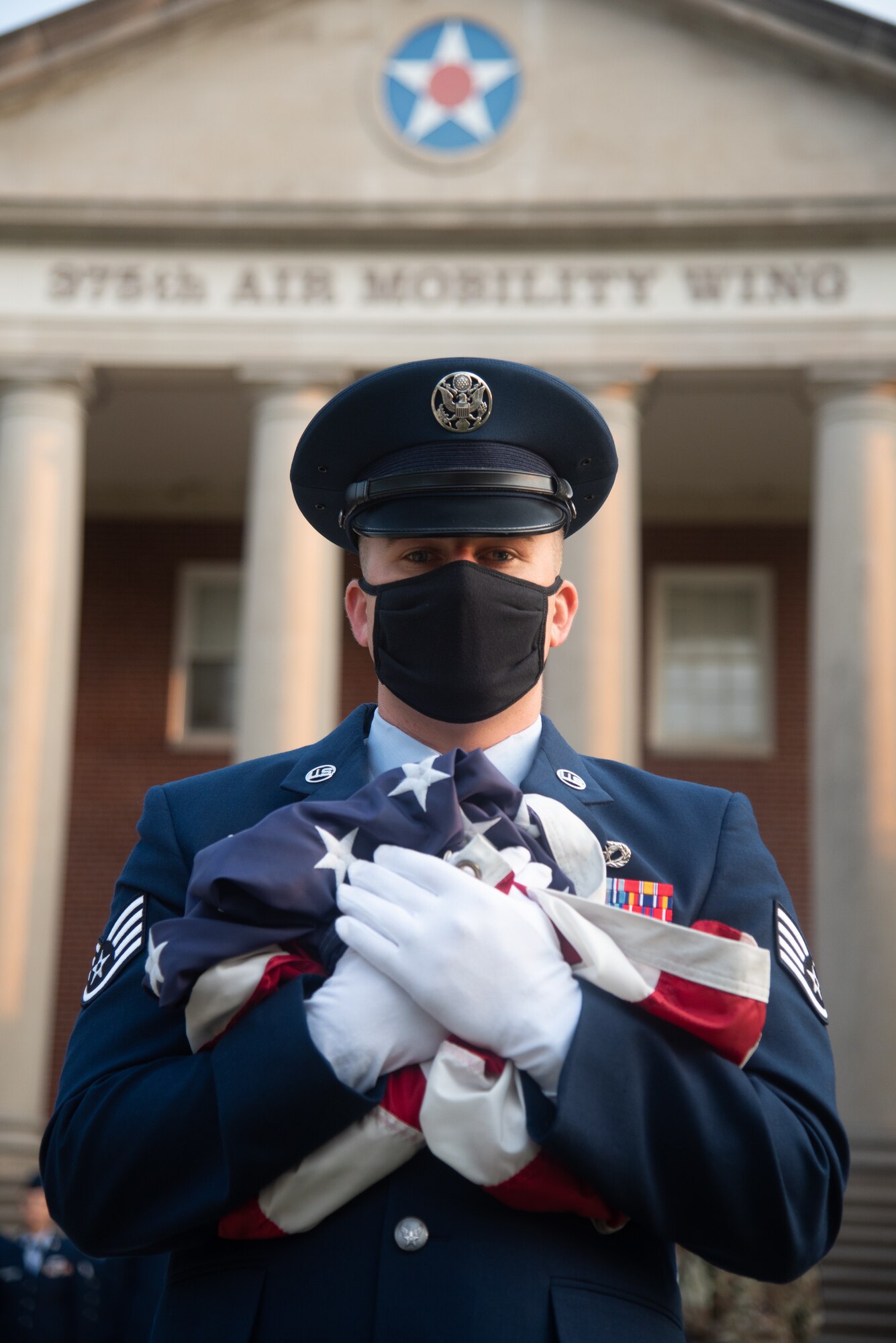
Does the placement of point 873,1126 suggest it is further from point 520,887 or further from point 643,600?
point 520,887

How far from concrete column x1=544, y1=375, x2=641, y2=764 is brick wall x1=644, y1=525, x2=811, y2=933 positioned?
4.28 metres

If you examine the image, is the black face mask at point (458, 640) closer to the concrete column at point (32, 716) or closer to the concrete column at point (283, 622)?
the concrete column at point (283, 622)

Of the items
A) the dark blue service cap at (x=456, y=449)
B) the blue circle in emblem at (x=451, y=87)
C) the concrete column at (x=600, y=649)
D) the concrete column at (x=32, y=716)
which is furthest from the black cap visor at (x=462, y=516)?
the blue circle in emblem at (x=451, y=87)

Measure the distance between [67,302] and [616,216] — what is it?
516 centimetres

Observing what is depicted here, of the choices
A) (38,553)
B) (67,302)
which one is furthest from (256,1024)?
(67,302)

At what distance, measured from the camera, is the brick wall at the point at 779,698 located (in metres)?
18.7

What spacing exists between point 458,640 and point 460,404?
0.38 m

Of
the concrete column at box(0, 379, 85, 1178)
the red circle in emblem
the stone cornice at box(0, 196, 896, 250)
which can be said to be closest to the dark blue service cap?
the concrete column at box(0, 379, 85, 1178)

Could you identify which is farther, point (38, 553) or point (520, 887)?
point (38, 553)

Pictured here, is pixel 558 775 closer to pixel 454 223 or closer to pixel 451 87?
pixel 454 223

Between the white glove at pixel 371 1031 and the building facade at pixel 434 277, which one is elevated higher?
the building facade at pixel 434 277

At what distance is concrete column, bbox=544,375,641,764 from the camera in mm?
13992

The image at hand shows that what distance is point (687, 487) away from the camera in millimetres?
19359

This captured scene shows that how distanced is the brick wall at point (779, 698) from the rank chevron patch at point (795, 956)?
52.3 ft
